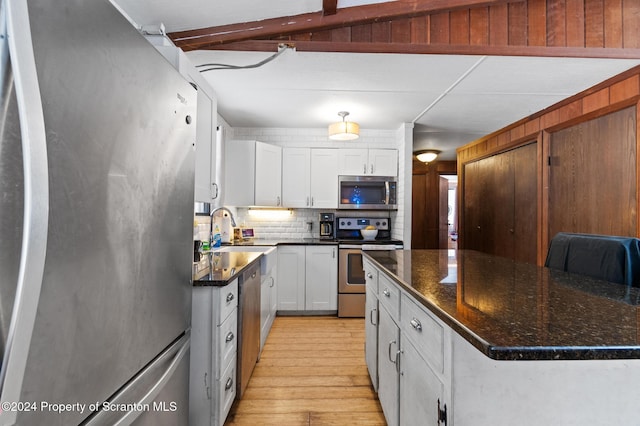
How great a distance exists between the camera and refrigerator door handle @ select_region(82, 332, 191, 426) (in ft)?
2.61

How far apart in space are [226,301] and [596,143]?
3325 millimetres

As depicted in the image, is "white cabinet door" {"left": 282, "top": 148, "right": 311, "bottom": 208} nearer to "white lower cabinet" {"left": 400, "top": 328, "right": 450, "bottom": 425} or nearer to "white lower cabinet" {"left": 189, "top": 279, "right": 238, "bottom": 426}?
"white lower cabinet" {"left": 189, "top": 279, "right": 238, "bottom": 426}

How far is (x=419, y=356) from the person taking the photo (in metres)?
1.10

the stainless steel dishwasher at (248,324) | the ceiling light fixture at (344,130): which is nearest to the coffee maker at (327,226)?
the ceiling light fixture at (344,130)

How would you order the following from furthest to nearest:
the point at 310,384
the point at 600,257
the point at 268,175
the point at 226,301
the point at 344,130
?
the point at 268,175
the point at 344,130
the point at 310,384
the point at 226,301
the point at 600,257

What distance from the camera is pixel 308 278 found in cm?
365

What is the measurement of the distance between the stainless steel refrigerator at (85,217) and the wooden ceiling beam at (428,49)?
976 mm

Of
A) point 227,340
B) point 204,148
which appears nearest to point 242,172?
point 204,148

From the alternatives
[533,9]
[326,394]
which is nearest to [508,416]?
[326,394]

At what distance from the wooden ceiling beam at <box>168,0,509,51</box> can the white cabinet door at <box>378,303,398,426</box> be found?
1.71 meters

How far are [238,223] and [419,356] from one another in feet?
10.8

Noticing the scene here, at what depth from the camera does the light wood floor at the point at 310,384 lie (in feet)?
5.93

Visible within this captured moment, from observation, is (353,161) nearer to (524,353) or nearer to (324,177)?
(324,177)

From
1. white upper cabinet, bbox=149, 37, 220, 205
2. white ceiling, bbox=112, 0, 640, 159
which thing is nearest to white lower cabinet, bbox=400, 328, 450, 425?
white upper cabinet, bbox=149, 37, 220, 205
